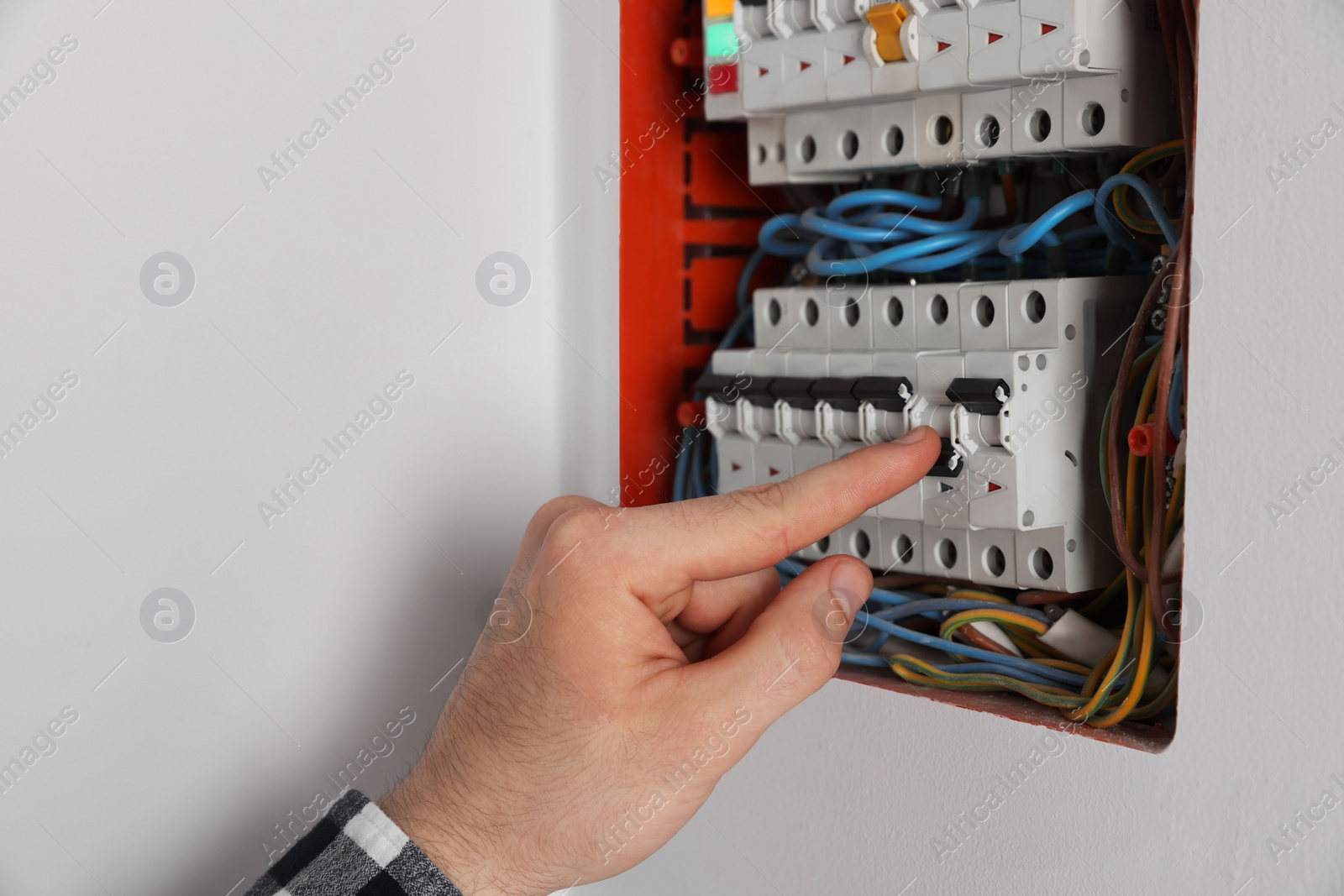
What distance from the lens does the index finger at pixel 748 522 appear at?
2.11ft

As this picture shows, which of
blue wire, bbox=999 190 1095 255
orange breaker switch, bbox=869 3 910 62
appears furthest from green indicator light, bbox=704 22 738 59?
blue wire, bbox=999 190 1095 255

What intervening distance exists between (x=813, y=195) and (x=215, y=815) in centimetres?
77

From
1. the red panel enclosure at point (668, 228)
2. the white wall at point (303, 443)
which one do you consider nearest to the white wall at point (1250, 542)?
the white wall at point (303, 443)

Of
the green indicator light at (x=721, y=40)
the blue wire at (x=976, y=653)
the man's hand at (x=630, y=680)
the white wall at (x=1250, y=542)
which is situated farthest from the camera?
the green indicator light at (x=721, y=40)

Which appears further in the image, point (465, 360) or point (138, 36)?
point (465, 360)

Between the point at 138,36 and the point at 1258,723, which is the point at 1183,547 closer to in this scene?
the point at 1258,723

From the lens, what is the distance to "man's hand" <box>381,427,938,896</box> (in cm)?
63

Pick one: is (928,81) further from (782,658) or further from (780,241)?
(782,658)

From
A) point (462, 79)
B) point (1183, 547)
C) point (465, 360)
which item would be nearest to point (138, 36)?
point (462, 79)

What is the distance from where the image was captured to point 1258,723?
1.84ft

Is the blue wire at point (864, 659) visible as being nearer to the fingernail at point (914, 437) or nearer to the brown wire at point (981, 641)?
the brown wire at point (981, 641)

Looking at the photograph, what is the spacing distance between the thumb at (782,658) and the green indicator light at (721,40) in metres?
0.48

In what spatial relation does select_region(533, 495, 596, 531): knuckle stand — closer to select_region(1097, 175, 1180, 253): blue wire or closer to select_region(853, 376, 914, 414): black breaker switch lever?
select_region(853, 376, 914, 414): black breaker switch lever

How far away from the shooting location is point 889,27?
0.77 metres
